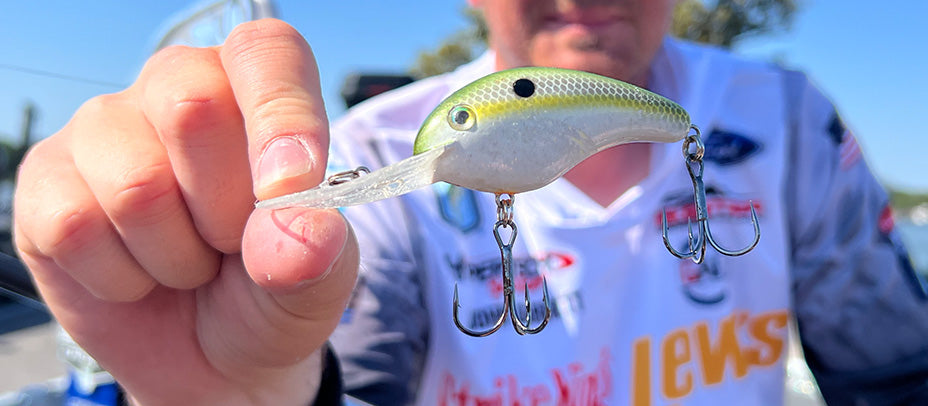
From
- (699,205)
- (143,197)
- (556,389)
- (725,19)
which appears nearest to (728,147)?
(556,389)

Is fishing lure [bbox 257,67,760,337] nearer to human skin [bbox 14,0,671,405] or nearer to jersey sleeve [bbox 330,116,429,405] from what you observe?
human skin [bbox 14,0,671,405]

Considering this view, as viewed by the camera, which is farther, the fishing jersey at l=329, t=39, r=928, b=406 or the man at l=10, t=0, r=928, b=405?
the fishing jersey at l=329, t=39, r=928, b=406

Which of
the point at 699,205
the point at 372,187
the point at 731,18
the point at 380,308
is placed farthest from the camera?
the point at 731,18

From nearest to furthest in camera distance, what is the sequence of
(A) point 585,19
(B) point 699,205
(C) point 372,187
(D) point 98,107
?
(C) point 372,187 < (B) point 699,205 < (D) point 98,107 < (A) point 585,19

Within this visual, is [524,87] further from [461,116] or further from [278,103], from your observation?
[278,103]

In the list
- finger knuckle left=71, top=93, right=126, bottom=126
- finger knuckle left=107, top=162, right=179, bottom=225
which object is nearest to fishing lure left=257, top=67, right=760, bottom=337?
finger knuckle left=107, top=162, right=179, bottom=225
